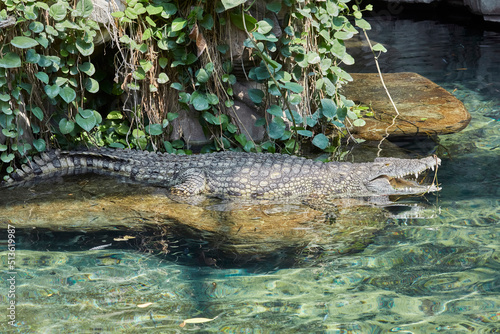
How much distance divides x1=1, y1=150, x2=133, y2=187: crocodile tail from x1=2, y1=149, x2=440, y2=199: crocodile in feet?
0.04

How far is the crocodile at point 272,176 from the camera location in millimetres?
4586

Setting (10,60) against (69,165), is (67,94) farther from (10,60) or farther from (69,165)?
(69,165)

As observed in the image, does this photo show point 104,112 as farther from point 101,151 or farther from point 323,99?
point 323,99

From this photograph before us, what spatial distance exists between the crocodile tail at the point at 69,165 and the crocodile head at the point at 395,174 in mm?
2398

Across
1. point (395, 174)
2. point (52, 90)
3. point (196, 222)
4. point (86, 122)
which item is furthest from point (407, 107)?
point (52, 90)

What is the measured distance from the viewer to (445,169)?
4801 millimetres

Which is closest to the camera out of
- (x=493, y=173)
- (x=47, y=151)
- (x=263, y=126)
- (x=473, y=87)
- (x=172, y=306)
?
(x=172, y=306)

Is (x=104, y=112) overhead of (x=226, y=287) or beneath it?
overhead

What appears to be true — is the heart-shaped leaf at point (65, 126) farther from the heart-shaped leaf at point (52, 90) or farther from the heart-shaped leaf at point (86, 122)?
the heart-shaped leaf at point (52, 90)

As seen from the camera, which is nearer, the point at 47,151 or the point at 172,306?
the point at 172,306

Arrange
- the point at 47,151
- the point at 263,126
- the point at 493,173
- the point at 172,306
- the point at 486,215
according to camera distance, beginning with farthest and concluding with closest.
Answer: the point at 263,126, the point at 47,151, the point at 493,173, the point at 486,215, the point at 172,306

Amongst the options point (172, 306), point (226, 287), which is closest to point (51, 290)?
point (172, 306)

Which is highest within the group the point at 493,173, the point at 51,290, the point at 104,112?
the point at 104,112

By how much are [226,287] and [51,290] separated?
43.6 inches
